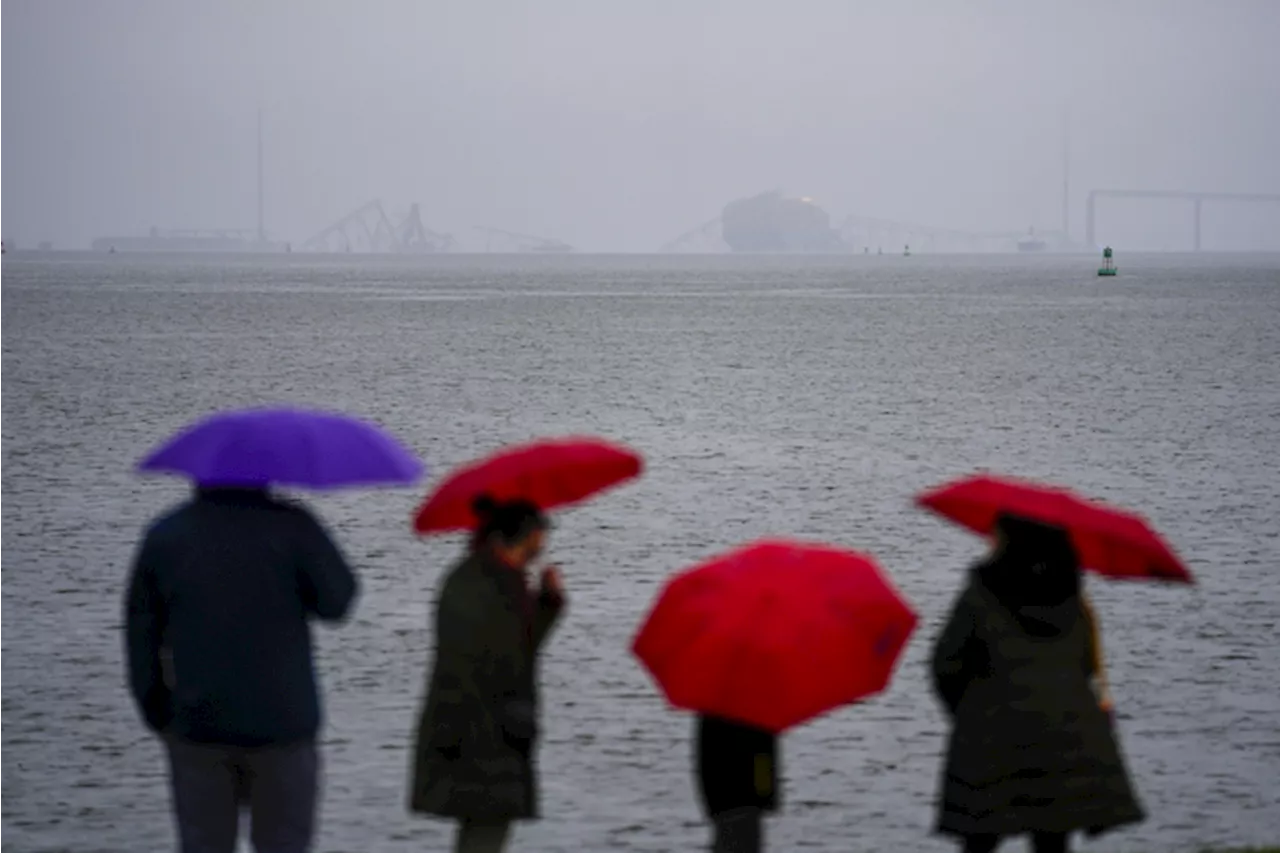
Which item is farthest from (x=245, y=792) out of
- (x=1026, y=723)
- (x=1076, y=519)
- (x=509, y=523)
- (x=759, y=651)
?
(x=1076, y=519)

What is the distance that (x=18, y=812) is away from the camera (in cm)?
1276

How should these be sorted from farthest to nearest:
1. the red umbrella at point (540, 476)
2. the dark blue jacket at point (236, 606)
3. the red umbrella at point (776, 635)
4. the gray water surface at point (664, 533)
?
the gray water surface at point (664, 533) → the red umbrella at point (540, 476) → the dark blue jacket at point (236, 606) → the red umbrella at point (776, 635)

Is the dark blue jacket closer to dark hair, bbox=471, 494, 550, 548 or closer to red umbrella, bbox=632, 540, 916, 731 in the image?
dark hair, bbox=471, 494, 550, 548

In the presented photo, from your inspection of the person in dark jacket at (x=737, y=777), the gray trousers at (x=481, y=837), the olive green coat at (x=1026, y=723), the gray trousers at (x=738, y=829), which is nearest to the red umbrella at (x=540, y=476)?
the person in dark jacket at (x=737, y=777)

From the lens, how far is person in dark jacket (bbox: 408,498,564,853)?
25.4 ft

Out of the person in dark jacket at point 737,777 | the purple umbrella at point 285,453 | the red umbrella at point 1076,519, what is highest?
the purple umbrella at point 285,453

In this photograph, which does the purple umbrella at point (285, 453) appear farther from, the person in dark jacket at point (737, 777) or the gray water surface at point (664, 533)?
the gray water surface at point (664, 533)

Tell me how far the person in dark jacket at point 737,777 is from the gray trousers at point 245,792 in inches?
53.1

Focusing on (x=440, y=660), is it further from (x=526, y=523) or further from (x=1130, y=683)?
(x=1130, y=683)

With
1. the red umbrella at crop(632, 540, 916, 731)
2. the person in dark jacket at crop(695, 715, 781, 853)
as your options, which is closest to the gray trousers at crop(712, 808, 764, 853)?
the person in dark jacket at crop(695, 715, 781, 853)

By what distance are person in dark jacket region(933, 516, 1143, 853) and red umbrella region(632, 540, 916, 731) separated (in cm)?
46

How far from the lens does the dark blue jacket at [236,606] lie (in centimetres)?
760

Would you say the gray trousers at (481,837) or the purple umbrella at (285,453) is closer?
the purple umbrella at (285,453)

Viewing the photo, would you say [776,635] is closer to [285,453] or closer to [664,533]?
[285,453]
